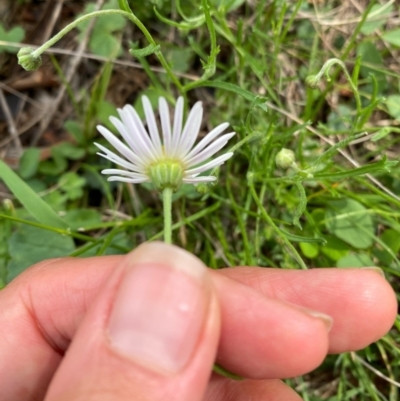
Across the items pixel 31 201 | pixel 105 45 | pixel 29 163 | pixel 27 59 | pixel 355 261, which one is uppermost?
pixel 27 59

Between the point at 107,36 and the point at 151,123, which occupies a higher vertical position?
the point at 151,123

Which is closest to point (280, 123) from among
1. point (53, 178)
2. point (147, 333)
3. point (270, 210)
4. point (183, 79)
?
point (270, 210)

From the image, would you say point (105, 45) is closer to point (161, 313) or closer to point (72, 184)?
point (72, 184)

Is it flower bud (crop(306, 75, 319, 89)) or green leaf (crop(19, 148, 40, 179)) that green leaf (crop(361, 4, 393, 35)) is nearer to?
flower bud (crop(306, 75, 319, 89))

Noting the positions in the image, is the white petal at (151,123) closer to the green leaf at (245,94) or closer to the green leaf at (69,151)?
the green leaf at (245,94)

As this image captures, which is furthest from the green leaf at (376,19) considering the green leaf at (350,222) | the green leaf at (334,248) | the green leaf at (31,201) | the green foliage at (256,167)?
the green leaf at (31,201)

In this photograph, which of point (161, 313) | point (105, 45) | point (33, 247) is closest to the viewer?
point (161, 313)

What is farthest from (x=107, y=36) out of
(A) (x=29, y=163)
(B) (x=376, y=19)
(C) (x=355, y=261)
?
(C) (x=355, y=261)
